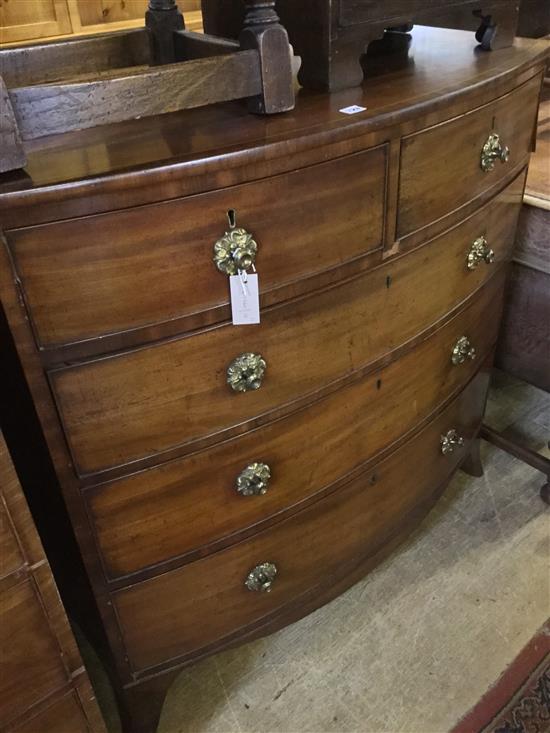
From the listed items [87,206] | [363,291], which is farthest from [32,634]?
[363,291]

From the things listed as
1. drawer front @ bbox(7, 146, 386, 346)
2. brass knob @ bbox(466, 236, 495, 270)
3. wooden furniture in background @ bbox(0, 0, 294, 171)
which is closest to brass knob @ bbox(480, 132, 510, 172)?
brass knob @ bbox(466, 236, 495, 270)

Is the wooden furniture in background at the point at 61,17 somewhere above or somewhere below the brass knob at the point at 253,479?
above

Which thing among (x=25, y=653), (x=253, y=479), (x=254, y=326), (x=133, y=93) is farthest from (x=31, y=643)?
(x=133, y=93)

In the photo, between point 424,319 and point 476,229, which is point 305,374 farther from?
point 476,229

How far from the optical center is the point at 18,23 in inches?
81.2

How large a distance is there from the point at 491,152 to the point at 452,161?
0.12 m

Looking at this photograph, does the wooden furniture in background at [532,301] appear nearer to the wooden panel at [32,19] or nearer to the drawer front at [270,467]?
the drawer front at [270,467]

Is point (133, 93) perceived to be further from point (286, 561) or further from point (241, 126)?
point (286, 561)

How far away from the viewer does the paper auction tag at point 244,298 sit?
0.81 metres

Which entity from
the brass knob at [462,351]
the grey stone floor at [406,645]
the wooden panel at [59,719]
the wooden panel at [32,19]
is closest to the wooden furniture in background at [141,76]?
the brass knob at [462,351]

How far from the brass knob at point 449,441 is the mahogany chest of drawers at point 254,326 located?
0.07 m

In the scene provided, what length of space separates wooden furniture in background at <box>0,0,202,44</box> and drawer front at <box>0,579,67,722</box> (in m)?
1.80

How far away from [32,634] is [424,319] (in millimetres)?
771

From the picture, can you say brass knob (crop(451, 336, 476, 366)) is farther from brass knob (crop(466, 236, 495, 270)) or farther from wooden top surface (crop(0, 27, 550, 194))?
wooden top surface (crop(0, 27, 550, 194))
